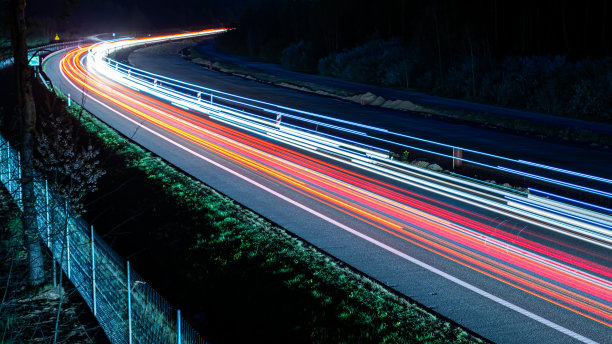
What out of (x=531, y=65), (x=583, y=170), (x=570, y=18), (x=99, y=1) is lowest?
(x=583, y=170)

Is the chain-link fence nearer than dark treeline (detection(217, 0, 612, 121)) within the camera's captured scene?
Yes

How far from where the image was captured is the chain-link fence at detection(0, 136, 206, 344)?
A: 7.09 metres

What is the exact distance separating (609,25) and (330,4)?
37.9m

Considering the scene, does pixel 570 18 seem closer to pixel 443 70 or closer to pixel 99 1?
pixel 443 70

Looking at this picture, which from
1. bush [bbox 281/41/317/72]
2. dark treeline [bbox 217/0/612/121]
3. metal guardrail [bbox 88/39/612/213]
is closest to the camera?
metal guardrail [bbox 88/39/612/213]

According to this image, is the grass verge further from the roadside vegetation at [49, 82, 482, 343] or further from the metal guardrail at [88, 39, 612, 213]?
the roadside vegetation at [49, 82, 482, 343]

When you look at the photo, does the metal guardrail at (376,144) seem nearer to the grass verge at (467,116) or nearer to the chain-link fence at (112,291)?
the grass verge at (467,116)

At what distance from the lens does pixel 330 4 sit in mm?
73125

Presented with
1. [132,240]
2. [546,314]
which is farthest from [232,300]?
[546,314]

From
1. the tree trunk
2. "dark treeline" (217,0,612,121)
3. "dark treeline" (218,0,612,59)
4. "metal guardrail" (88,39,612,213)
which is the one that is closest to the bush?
"dark treeline" (217,0,612,121)

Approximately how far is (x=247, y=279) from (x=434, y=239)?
3966mm

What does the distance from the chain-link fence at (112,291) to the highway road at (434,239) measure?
3.85m

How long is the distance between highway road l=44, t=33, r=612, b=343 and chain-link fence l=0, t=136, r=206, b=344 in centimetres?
385

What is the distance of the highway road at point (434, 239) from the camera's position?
841 centimetres
